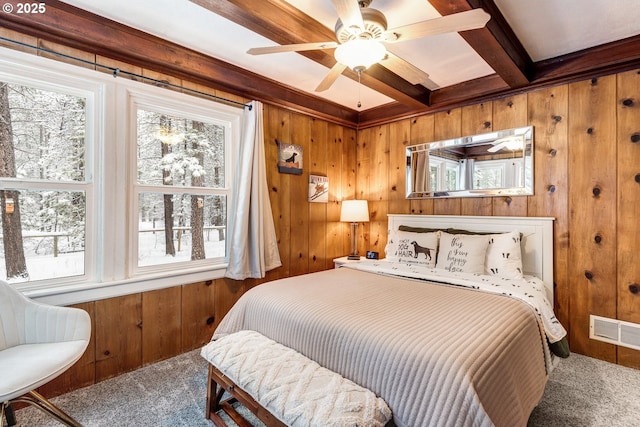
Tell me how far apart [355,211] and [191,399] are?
2.33m

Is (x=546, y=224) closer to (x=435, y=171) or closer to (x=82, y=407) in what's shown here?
(x=435, y=171)

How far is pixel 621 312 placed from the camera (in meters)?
2.34

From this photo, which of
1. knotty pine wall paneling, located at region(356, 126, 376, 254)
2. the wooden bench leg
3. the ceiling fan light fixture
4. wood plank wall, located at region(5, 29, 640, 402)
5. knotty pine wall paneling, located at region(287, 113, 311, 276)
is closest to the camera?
the wooden bench leg

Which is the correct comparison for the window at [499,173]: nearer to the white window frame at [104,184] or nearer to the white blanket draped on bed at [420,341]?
the white blanket draped on bed at [420,341]

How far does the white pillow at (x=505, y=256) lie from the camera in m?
2.46

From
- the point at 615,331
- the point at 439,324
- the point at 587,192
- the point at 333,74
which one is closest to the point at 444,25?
the point at 333,74

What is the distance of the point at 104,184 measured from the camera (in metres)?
2.15

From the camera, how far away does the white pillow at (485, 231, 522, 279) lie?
8.05 ft

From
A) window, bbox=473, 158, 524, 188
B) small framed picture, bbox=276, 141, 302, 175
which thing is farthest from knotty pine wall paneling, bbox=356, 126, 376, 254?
window, bbox=473, 158, 524, 188

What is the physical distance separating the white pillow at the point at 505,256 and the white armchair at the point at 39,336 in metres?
2.82

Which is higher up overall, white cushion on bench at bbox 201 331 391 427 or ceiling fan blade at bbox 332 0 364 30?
ceiling fan blade at bbox 332 0 364 30

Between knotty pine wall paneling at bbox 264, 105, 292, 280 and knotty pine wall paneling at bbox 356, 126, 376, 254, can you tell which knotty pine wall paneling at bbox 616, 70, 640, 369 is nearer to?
knotty pine wall paneling at bbox 356, 126, 376, 254

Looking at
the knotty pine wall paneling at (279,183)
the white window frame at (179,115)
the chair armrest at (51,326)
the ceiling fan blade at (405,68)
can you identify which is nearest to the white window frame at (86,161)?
the white window frame at (179,115)

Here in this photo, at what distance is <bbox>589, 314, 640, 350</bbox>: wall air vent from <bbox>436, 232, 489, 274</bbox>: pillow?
37.0 inches
